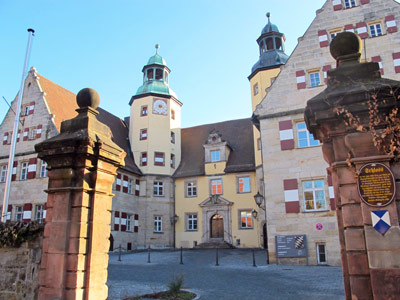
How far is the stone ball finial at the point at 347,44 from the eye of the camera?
4.68m

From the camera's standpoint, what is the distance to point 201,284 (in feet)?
31.9

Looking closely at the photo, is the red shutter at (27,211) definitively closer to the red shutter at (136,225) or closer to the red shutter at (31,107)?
the red shutter at (31,107)

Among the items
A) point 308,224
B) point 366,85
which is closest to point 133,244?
point 308,224

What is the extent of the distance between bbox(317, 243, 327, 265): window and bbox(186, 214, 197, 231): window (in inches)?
547

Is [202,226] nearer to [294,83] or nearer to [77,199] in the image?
[294,83]

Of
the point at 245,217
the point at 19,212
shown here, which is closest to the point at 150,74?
the point at 245,217

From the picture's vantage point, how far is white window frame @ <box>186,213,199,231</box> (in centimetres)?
2769

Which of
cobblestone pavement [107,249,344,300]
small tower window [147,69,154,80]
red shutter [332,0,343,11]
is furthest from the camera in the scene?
small tower window [147,69,154,80]

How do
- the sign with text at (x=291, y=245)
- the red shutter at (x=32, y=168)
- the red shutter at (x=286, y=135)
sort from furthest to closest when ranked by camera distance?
the red shutter at (x=32, y=168) < the red shutter at (x=286, y=135) < the sign with text at (x=291, y=245)

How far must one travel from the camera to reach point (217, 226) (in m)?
27.3

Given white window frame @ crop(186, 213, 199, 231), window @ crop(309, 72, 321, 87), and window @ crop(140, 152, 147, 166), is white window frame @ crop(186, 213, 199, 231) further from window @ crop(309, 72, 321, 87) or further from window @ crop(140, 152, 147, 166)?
window @ crop(309, 72, 321, 87)

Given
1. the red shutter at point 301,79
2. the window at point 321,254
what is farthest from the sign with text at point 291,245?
the red shutter at point 301,79

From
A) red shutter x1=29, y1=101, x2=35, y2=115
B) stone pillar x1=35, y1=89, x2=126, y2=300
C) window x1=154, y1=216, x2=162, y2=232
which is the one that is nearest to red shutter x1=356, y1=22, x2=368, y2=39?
stone pillar x1=35, y1=89, x2=126, y2=300

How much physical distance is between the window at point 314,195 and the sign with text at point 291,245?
133 cm
